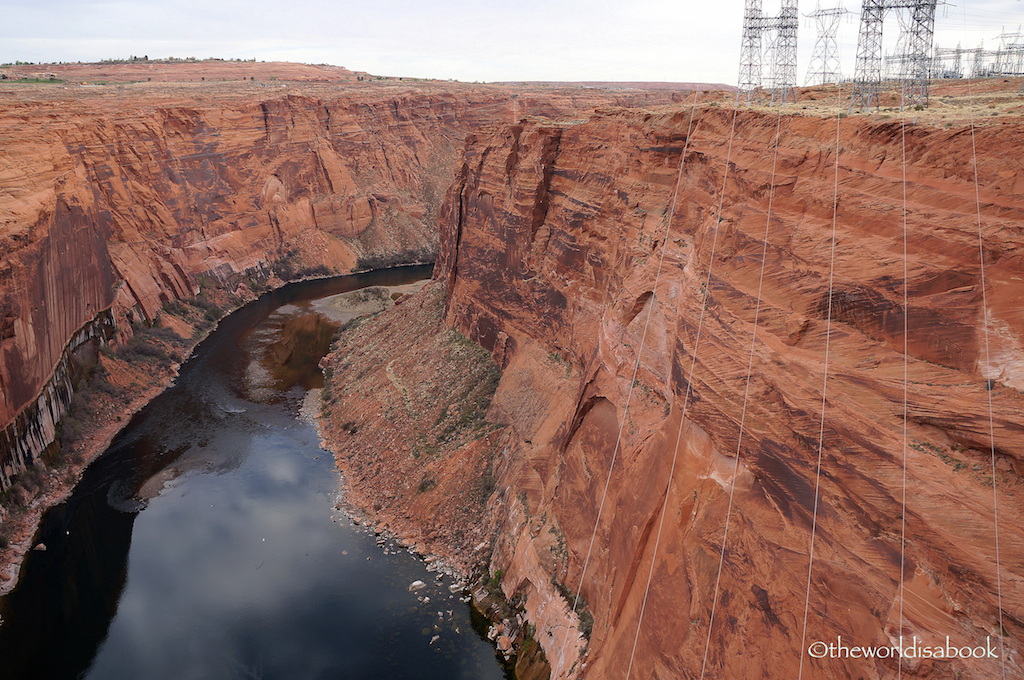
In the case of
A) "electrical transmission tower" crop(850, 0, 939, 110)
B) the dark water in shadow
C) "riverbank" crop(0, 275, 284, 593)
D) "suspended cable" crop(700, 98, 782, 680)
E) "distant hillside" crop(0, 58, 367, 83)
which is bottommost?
the dark water in shadow

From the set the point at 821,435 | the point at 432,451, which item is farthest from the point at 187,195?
the point at 821,435

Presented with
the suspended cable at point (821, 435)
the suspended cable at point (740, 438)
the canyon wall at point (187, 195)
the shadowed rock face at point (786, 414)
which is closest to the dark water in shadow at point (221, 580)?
the shadowed rock face at point (786, 414)

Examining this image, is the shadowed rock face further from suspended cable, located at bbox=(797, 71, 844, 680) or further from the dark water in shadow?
the dark water in shadow

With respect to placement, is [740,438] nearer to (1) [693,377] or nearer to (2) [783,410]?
(2) [783,410]

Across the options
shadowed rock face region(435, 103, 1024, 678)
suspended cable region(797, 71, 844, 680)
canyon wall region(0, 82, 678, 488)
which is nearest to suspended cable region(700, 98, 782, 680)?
shadowed rock face region(435, 103, 1024, 678)

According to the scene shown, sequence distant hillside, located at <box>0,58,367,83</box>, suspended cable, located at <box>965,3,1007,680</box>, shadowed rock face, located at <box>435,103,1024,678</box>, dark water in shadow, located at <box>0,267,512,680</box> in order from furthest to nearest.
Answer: distant hillside, located at <box>0,58,367,83</box>, dark water in shadow, located at <box>0,267,512,680</box>, shadowed rock face, located at <box>435,103,1024,678</box>, suspended cable, located at <box>965,3,1007,680</box>

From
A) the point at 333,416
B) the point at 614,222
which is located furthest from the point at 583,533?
the point at 333,416

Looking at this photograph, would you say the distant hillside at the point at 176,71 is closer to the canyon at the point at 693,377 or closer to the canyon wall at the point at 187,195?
the canyon wall at the point at 187,195
